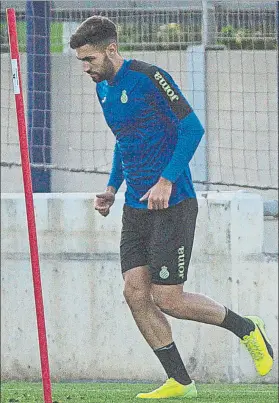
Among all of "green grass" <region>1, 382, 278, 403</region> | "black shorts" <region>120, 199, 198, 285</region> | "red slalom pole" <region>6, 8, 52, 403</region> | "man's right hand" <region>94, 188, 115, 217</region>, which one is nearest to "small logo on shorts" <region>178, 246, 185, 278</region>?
"black shorts" <region>120, 199, 198, 285</region>

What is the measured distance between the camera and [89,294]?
9750mm

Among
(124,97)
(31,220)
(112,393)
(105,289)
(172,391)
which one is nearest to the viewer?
(31,220)

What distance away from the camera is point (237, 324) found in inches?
292

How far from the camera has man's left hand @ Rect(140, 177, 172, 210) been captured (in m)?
6.77

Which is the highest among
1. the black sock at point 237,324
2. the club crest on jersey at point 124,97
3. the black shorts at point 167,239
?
the club crest on jersey at point 124,97

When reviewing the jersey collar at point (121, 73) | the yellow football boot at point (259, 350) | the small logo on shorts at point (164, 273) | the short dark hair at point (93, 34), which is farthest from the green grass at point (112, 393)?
the short dark hair at point (93, 34)

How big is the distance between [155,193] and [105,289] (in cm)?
305

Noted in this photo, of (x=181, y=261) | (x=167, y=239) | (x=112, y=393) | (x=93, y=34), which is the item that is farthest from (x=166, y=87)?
(x=112, y=393)

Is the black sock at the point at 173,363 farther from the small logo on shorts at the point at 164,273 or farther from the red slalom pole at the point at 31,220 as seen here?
the red slalom pole at the point at 31,220

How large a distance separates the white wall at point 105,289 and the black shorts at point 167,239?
2.24 m

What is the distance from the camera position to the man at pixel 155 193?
6953 mm

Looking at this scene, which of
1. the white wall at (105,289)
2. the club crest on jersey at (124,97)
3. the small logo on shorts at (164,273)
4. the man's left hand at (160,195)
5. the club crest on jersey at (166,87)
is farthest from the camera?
the white wall at (105,289)

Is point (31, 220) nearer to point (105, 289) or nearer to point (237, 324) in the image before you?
point (237, 324)

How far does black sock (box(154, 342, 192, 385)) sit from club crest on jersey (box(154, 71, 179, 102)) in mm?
1447
